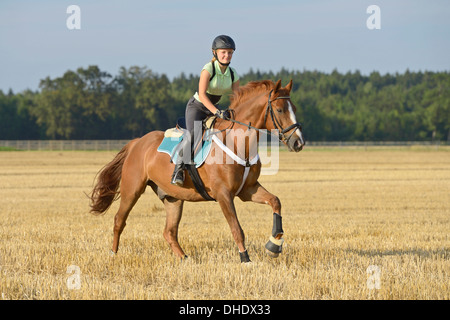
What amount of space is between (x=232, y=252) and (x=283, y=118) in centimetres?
301

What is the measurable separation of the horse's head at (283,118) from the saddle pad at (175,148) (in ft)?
3.26

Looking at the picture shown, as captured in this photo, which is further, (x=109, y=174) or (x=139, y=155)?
(x=109, y=174)

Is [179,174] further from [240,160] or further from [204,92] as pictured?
[204,92]

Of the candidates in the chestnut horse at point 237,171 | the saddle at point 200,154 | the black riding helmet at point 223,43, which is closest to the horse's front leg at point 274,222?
the chestnut horse at point 237,171

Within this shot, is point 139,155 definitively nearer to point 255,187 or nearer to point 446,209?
point 255,187

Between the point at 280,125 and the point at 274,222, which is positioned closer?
the point at 280,125

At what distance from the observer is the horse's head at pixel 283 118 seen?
833 centimetres

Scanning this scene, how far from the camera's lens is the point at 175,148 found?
32.6 ft

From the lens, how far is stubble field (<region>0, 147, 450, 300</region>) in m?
7.67

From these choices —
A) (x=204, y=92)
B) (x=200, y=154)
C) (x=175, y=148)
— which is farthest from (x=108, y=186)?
(x=204, y=92)

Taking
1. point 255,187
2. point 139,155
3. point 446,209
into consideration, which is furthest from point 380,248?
point 446,209

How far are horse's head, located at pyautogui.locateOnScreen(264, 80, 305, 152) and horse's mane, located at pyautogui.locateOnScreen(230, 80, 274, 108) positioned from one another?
0.33 m
